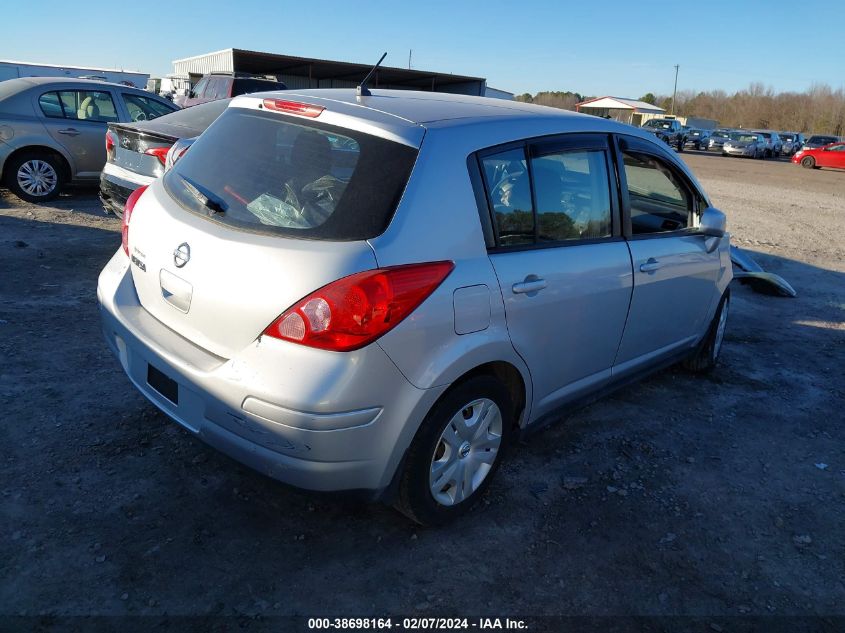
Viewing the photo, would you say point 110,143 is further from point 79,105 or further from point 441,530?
point 441,530

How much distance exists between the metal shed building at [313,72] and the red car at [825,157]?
55.6 feet

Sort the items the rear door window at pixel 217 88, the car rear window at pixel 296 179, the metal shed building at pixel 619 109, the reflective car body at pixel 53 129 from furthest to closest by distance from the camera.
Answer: the metal shed building at pixel 619 109 < the rear door window at pixel 217 88 < the reflective car body at pixel 53 129 < the car rear window at pixel 296 179

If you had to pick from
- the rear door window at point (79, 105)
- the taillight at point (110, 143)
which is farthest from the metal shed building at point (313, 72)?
the taillight at point (110, 143)

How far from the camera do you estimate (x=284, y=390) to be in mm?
2396

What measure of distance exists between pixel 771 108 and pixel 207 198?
95984 mm

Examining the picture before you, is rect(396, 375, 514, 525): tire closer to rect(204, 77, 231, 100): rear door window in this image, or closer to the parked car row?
the parked car row

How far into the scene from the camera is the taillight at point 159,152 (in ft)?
23.0

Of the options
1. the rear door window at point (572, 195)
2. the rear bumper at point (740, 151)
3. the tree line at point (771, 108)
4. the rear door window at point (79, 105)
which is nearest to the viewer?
the rear door window at point (572, 195)

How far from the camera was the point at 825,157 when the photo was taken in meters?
32.8

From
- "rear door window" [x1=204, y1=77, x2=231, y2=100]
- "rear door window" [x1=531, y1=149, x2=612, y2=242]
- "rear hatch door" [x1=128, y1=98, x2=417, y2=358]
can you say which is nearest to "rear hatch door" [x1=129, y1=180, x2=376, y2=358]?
"rear hatch door" [x1=128, y1=98, x2=417, y2=358]

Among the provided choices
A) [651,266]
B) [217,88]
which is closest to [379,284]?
[651,266]

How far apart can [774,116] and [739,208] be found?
263ft

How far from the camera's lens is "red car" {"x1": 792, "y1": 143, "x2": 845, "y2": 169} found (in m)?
32.2

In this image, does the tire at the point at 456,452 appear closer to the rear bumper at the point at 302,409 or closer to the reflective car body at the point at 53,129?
the rear bumper at the point at 302,409
